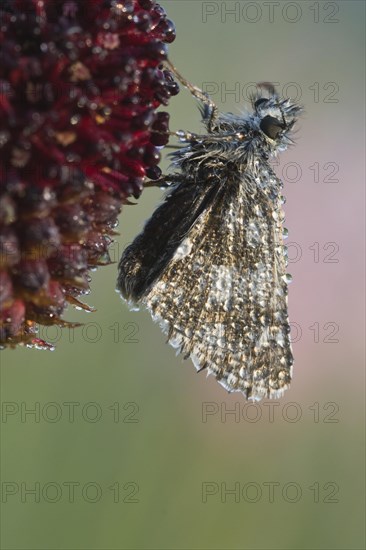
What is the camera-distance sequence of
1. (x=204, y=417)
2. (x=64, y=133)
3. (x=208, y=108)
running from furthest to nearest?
(x=204, y=417) → (x=208, y=108) → (x=64, y=133)

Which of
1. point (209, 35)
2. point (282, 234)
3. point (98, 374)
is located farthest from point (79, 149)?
point (209, 35)

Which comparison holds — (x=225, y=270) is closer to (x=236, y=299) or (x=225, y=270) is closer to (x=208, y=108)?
(x=236, y=299)

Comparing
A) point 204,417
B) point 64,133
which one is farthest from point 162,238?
point 204,417

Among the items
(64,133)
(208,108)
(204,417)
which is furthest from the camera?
(204,417)

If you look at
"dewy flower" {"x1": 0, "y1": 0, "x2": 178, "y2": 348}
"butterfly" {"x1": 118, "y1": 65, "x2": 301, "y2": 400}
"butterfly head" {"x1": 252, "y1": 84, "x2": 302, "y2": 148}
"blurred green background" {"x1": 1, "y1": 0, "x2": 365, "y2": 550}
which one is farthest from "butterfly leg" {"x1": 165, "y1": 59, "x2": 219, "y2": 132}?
"blurred green background" {"x1": 1, "y1": 0, "x2": 365, "y2": 550}

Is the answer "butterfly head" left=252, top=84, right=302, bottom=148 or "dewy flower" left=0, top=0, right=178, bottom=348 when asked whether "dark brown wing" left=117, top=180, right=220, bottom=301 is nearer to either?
"butterfly head" left=252, top=84, right=302, bottom=148

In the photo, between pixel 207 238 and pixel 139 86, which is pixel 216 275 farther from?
pixel 139 86
